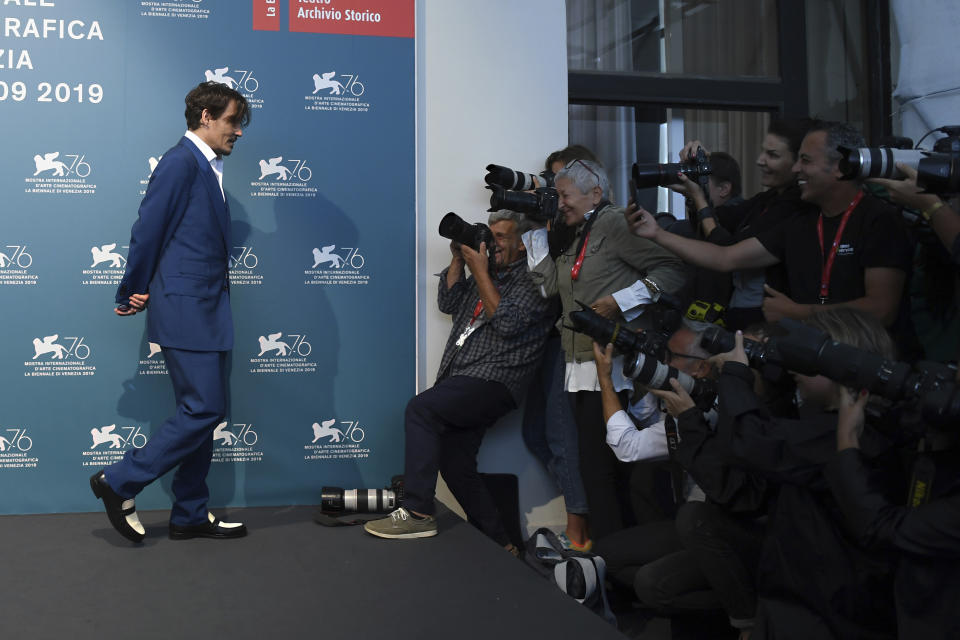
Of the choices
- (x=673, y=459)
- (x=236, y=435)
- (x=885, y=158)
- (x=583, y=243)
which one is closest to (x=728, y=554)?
(x=673, y=459)

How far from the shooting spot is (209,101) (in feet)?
10.4

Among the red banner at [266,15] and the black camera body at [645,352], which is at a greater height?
the red banner at [266,15]

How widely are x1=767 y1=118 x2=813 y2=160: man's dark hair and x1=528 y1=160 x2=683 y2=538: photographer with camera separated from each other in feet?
1.76

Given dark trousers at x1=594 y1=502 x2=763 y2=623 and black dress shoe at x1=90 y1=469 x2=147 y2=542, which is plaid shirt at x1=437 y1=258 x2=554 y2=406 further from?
black dress shoe at x1=90 y1=469 x2=147 y2=542

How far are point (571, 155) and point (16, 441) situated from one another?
243 cm

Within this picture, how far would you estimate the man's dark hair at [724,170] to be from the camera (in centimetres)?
358

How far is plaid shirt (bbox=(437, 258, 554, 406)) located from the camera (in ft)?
11.0

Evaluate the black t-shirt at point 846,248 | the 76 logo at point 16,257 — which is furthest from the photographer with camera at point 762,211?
the 76 logo at point 16,257

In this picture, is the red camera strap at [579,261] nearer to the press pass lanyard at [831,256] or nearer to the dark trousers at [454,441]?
the dark trousers at [454,441]

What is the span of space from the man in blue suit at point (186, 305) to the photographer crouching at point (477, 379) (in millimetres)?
659

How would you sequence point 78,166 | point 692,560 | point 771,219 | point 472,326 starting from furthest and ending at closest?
point 78,166 < point 472,326 < point 771,219 < point 692,560

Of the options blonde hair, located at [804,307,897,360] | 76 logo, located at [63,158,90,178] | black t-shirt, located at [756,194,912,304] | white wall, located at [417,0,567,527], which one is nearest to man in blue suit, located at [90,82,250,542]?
76 logo, located at [63,158,90,178]

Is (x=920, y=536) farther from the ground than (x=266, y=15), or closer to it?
closer to it

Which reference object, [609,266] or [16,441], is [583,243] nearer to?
[609,266]
